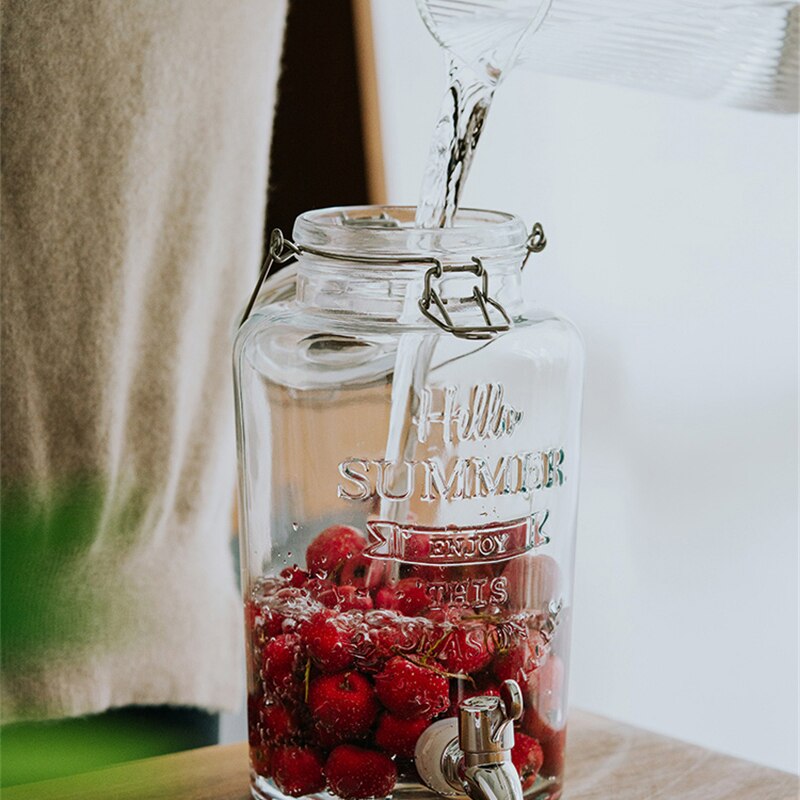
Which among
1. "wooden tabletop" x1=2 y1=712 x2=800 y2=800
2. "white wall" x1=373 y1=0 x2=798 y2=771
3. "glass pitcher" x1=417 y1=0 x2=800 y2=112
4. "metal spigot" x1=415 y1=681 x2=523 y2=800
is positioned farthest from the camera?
"white wall" x1=373 y1=0 x2=798 y2=771

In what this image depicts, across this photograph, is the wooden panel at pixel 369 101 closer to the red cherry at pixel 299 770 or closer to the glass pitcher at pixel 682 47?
the glass pitcher at pixel 682 47

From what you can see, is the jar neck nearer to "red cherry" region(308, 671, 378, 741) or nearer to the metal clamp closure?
the metal clamp closure

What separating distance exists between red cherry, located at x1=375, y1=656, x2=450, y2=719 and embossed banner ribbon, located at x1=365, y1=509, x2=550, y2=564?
5 centimetres

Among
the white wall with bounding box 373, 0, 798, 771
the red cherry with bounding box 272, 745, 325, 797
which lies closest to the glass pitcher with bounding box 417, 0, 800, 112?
the white wall with bounding box 373, 0, 798, 771

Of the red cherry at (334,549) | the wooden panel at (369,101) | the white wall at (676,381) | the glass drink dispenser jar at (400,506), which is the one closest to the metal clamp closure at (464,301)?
the glass drink dispenser jar at (400,506)

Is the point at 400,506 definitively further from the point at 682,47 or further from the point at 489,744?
the point at 682,47

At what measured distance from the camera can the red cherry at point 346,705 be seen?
531 mm

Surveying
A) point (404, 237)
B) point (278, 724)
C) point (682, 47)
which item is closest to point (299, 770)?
point (278, 724)

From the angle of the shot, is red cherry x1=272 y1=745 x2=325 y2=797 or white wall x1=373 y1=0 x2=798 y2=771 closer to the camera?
red cherry x1=272 y1=745 x2=325 y2=797

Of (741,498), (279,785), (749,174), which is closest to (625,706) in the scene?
(741,498)

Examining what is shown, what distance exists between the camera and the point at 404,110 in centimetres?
93

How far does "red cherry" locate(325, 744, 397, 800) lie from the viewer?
54cm

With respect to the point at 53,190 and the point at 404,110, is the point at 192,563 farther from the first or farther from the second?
the point at 404,110

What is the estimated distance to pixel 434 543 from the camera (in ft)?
1.81
